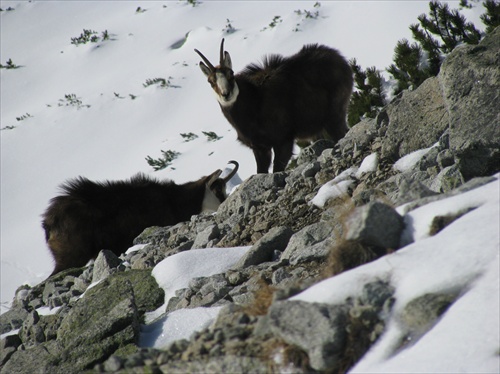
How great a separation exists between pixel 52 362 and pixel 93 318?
19.8 inches

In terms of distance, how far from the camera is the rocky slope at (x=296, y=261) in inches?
104

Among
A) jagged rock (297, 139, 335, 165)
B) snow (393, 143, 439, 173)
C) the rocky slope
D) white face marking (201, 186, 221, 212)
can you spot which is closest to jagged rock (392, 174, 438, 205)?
the rocky slope

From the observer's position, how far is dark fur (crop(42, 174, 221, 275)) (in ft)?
27.8

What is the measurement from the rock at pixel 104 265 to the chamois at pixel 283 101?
295 centimetres

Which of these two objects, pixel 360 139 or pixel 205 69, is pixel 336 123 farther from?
pixel 360 139

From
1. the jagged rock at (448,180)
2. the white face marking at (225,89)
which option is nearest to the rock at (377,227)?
the jagged rock at (448,180)

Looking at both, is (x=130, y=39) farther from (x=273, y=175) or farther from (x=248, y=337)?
(x=248, y=337)

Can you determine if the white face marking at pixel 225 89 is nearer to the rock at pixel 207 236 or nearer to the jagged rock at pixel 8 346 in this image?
the rock at pixel 207 236

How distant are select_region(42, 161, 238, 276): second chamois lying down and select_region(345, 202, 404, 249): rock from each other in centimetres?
591

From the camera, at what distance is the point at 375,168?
5.84m

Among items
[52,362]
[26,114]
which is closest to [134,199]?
[52,362]

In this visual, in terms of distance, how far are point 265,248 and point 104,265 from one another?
2.24m

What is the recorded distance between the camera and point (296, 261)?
4301 millimetres

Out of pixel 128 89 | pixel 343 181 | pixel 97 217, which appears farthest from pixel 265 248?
pixel 128 89
